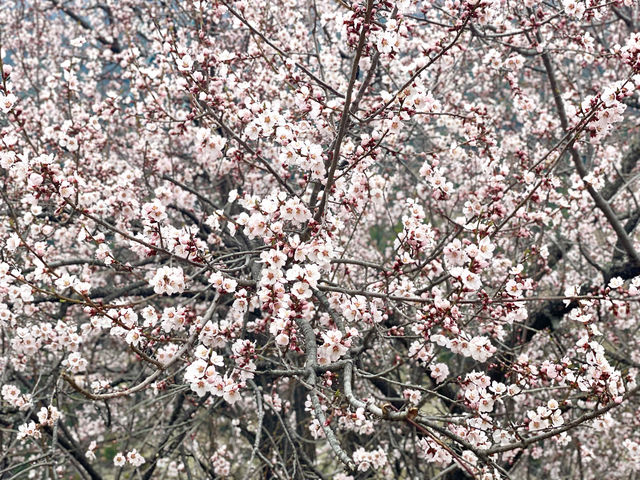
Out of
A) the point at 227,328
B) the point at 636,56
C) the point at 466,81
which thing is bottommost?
the point at 227,328

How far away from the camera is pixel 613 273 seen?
5391mm

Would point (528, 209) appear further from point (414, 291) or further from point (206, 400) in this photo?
point (206, 400)

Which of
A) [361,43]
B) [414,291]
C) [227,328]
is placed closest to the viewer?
[361,43]

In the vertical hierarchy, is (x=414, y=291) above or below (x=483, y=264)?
above

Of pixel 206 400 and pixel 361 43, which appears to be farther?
pixel 206 400

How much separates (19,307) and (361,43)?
3958mm

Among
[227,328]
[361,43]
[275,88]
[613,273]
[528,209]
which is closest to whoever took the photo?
[361,43]

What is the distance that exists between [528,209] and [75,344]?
169 inches

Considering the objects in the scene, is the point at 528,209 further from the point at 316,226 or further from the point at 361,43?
the point at 361,43

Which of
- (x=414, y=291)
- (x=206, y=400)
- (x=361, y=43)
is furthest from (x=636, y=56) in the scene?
(x=206, y=400)

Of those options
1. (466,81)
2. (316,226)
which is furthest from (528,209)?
(466,81)

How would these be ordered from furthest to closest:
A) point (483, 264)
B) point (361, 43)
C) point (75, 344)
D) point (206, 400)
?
point (206, 400)
point (75, 344)
point (483, 264)
point (361, 43)

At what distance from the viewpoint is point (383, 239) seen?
1214 cm

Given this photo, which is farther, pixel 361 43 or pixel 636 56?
Answer: pixel 636 56
